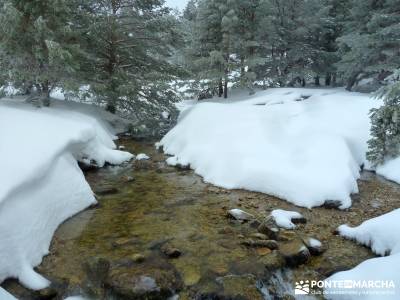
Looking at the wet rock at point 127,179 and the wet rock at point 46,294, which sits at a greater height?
the wet rock at point 46,294

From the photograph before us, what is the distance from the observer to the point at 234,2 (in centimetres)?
2145

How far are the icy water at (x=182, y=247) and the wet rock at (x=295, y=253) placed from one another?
0.43ft

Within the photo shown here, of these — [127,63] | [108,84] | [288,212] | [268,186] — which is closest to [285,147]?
[268,186]

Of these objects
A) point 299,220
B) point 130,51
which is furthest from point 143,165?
point 130,51

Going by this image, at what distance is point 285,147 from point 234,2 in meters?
12.9

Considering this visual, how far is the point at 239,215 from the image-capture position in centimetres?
838

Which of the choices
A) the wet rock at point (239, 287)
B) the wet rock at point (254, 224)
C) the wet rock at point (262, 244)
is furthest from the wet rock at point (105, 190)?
the wet rock at point (239, 287)

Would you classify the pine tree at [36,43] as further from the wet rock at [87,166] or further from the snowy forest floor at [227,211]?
the wet rock at [87,166]

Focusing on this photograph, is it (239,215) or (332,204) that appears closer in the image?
(239,215)

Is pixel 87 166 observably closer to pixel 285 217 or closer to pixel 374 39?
pixel 285 217

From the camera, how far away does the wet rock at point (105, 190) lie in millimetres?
10086

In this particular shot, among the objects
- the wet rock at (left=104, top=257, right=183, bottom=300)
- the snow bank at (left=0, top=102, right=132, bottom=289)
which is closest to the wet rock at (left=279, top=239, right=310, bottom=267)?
the wet rock at (left=104, top=257, right=183, bottom=300)

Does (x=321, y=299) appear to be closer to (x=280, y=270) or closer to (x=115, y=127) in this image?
(x=280, y=270)

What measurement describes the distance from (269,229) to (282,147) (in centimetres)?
476
